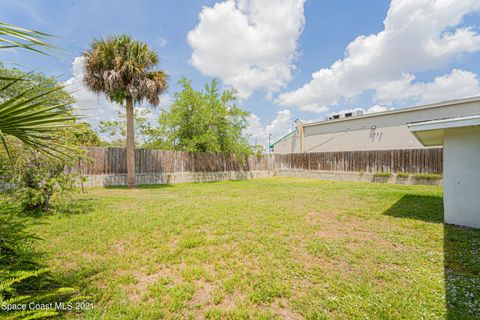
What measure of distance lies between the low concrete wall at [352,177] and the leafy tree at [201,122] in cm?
491

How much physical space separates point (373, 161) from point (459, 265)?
1102 centimetres

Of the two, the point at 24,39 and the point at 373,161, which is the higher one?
the point at 24,39

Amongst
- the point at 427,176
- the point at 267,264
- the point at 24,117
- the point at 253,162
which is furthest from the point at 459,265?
the point at 253,162

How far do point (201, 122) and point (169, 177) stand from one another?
3887 millimetres

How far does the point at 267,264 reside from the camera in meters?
2.57

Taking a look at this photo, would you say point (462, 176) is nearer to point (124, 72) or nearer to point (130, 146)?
point (130, 146)

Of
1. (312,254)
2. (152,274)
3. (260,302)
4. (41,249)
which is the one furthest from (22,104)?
(312,254)

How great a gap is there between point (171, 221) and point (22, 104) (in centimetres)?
340

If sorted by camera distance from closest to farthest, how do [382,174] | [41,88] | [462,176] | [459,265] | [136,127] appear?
[41,88] < [459,265] < [462,176] < [382,174] < [136,127]

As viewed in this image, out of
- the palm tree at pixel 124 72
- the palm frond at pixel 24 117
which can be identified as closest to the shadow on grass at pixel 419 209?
the palm frond at pixel 24 117

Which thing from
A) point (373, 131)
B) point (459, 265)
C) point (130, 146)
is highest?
point (373, 131)

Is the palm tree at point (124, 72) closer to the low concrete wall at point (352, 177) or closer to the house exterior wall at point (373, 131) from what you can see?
the low concrete wall at point (352, 177)

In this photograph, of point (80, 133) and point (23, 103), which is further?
point (80, 133)

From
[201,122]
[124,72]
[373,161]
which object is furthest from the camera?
[201,122]
